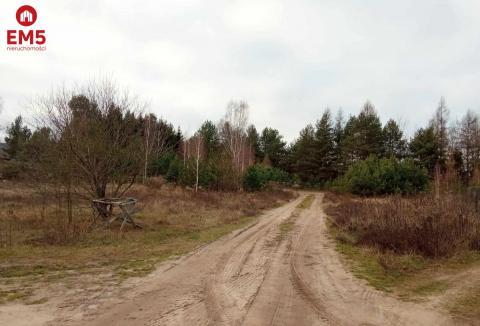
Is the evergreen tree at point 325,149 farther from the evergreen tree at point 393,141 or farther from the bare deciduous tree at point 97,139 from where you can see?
the bare deciduous tree at point 97,139

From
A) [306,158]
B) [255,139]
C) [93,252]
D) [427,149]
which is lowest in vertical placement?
[93,252]

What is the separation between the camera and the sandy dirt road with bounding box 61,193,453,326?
16.9ft

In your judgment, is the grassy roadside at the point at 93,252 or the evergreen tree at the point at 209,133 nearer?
the grassy roadside at the point at 93,252

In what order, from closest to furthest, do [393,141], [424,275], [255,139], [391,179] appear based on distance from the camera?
[424,275]
[391,179]
[393,141]
[255,139]

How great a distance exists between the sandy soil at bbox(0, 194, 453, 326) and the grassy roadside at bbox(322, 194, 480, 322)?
0.47m

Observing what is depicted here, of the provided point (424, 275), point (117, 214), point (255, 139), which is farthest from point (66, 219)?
point (255, 139)

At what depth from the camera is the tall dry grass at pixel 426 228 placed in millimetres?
9945

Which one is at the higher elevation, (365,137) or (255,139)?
(255,139)

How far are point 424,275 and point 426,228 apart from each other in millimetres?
3097

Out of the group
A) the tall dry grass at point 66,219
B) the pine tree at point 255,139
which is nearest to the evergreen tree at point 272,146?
the pine tree at point 255,139

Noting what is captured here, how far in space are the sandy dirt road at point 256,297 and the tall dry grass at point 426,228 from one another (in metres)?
2.30

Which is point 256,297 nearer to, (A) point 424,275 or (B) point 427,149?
(A) point 424,275

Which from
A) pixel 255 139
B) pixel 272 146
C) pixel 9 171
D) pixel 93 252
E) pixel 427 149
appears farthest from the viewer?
pixel 255 139

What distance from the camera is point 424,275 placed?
8047mm
